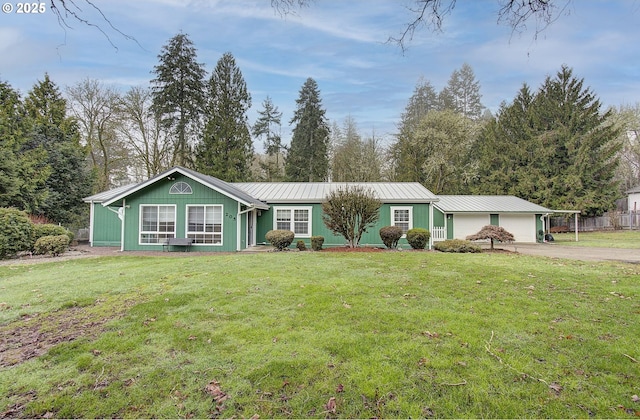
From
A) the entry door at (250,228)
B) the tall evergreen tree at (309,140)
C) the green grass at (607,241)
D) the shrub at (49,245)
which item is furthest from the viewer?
the tall evergreen tree at (309,140)

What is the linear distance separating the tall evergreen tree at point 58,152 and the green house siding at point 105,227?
3.91m

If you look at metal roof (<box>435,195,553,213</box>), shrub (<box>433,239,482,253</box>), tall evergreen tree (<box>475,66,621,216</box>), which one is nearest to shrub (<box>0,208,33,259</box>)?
shrub (<box>433,239,482,253</box>)

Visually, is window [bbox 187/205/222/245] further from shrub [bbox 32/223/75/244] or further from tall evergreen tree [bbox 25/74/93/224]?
tall evergreen tree [bbox 25/74/93/224]

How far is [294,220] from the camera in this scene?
680 inches

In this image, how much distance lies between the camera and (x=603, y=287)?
20.4 ft

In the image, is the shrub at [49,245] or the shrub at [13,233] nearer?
the shrub at [13,233]

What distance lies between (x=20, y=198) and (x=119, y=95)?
12.6 m

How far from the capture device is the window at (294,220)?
17141 mm

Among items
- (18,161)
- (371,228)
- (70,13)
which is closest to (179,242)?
(371,228)

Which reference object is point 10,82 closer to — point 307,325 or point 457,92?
point 307,325

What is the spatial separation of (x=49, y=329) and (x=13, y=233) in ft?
37.0

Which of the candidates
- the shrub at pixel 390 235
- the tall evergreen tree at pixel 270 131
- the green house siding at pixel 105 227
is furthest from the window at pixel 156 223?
the tall evergreen tree at pixel 270 131

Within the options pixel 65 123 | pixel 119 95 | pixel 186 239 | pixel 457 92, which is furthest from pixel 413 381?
pixel 457 92

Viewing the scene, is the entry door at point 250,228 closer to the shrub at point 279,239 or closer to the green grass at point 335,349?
the shrub at point 279,239
